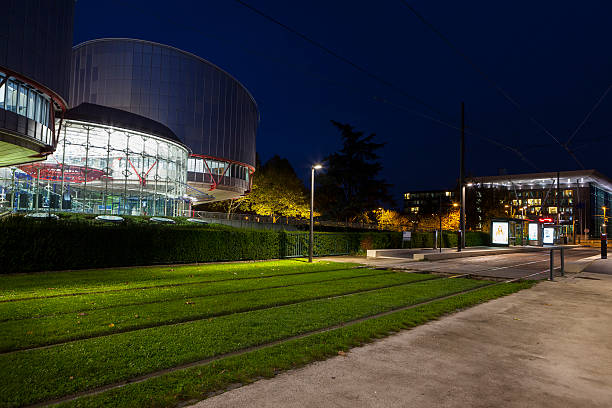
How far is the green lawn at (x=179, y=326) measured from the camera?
448 cm

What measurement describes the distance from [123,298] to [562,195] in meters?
117

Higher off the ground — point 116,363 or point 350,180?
point 350,180

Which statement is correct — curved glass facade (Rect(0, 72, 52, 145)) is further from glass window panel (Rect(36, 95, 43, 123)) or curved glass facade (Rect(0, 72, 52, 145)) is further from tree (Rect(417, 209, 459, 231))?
tree (Rect(417, 209, 459, 231))

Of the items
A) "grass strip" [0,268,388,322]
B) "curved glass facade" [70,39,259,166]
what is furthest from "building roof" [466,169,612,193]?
"grass strip" [0,268,388,322]

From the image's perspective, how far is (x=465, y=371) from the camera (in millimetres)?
5055

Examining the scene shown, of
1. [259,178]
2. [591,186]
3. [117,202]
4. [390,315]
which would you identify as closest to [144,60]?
[259,178]

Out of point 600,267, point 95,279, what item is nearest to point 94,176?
point 95,279

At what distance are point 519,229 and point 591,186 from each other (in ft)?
205

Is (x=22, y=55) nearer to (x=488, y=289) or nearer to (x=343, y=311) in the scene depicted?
(x=343, y=311)

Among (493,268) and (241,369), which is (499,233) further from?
(241,369)

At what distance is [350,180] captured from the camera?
187ft

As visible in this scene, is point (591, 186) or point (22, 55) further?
point (591, 186)

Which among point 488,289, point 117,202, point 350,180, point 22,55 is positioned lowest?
point 488,289

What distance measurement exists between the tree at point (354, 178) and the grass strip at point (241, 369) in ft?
160
